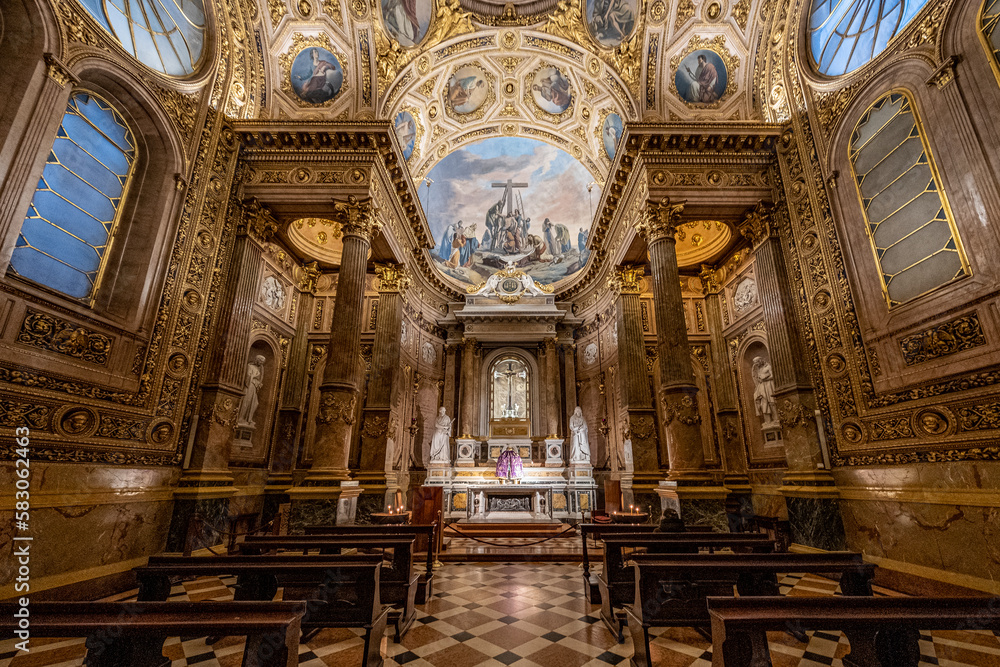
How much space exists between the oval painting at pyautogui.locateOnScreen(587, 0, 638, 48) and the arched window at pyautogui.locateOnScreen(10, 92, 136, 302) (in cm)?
1073

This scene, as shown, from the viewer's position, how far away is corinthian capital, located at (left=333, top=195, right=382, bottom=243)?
9914mm

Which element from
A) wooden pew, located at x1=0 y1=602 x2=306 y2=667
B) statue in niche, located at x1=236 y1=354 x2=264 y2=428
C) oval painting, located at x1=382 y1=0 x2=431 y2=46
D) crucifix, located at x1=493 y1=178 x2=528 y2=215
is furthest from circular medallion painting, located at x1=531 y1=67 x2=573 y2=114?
wooden pew, located at x1=0 y1=602 x2=306 y2=667

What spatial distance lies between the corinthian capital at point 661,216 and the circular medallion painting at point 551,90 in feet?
21.7

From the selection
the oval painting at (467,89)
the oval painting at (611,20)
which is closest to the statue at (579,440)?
the oval painting at (611,20)

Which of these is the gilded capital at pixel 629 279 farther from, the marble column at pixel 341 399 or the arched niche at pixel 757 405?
the marble column at pixel 341 399

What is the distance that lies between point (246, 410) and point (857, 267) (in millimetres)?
13186

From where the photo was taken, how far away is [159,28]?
306 inches

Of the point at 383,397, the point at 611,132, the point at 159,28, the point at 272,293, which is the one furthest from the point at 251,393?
the point at 611,132

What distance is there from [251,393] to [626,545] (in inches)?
392

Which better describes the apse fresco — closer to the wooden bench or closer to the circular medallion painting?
the circular medallion painting

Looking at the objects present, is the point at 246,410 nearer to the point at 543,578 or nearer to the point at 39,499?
the point at 39,499

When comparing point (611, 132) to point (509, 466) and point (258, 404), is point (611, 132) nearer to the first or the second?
point (509, 466)

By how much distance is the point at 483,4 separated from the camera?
39.3 ft

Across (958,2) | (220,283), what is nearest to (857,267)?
(958,2)
